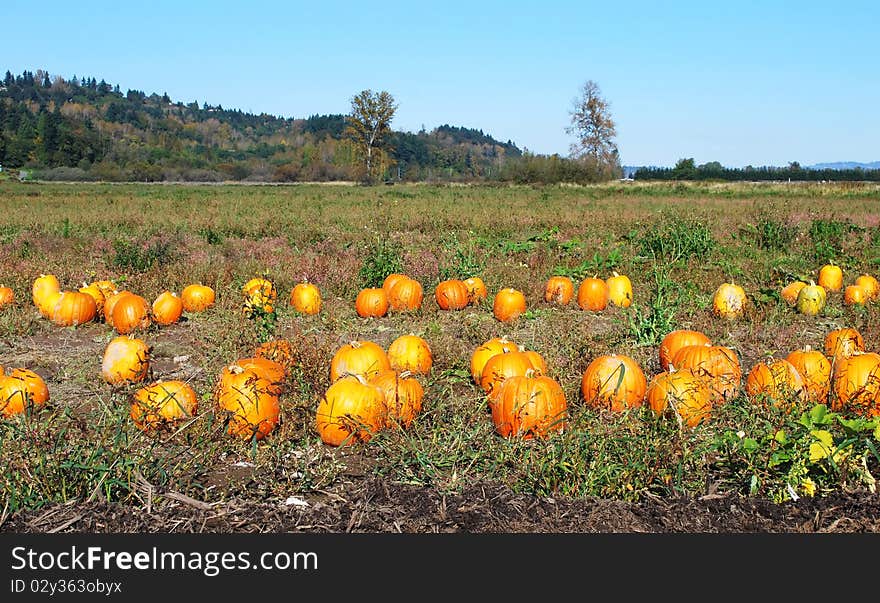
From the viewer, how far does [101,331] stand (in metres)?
8.16

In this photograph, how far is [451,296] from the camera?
9.23 metres

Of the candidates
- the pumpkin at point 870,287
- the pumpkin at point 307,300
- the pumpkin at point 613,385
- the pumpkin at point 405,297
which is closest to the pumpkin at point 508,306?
the pumpkin at point 405,297

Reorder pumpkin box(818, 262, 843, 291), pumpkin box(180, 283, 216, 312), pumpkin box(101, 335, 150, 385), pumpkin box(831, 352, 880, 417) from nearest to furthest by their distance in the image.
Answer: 1. pumpkin box(831, 352, 880, 417)
2. pumpkin box(101, 335, 150, 385)
3. pumpkin box(180, 283, 216, 312)
4. pumpkin box(818, 262, 843, 291)

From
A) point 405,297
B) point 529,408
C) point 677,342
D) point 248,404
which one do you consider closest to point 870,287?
point 677,342

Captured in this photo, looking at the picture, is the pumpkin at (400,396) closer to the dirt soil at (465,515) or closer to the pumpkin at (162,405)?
the dirt soil at (465,515)

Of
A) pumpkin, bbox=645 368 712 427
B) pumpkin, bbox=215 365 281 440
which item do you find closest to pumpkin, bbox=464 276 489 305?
pumpkin, bbox=645 368 712 427

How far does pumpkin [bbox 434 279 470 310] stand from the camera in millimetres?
9234

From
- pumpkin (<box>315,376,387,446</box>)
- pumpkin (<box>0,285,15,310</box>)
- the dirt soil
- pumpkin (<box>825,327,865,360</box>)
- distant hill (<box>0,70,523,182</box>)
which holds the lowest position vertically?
the dirt soil

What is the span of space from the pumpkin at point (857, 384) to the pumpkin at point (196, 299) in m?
6.84

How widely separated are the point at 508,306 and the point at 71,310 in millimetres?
4892

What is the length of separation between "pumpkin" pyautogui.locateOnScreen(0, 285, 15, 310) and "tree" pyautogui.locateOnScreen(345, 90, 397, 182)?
78.4m

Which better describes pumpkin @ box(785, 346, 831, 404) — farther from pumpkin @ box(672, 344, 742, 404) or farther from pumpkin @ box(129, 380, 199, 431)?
pumpkin @ box(129, 380, 199, 431)

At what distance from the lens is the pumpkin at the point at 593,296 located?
9.22m

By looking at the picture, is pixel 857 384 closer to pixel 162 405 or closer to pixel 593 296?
pixel 593 296
